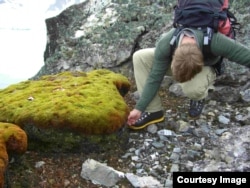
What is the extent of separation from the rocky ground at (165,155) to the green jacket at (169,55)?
0.68m

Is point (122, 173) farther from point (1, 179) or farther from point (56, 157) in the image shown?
point (1, 179)

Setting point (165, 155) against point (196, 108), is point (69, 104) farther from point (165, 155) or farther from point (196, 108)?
point (196, 108)

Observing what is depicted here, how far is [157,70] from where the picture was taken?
19.7 feet

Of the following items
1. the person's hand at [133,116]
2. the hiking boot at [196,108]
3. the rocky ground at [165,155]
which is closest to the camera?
the rocky ground at [165,155]

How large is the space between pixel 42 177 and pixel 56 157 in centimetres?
46

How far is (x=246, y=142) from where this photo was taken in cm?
550

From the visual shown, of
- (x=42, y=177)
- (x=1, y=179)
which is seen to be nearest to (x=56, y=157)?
(x=42, y=177)

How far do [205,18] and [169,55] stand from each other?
76 centimetres

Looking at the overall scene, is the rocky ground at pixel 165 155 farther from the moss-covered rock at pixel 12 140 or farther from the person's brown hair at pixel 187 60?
the person's brown hair at pixel 187 60

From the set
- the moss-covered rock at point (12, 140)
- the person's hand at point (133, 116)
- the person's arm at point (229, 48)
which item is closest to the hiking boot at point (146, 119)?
the person's hand at point (133, 116)

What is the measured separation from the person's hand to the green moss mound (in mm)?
101

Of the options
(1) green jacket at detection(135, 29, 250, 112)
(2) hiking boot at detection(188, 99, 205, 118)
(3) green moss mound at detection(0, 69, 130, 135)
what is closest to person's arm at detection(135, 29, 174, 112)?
(1) green jacket at detection(135, 29, 250, 112)

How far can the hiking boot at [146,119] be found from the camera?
251 inches

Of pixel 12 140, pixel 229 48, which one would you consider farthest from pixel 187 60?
pixel 12 140
